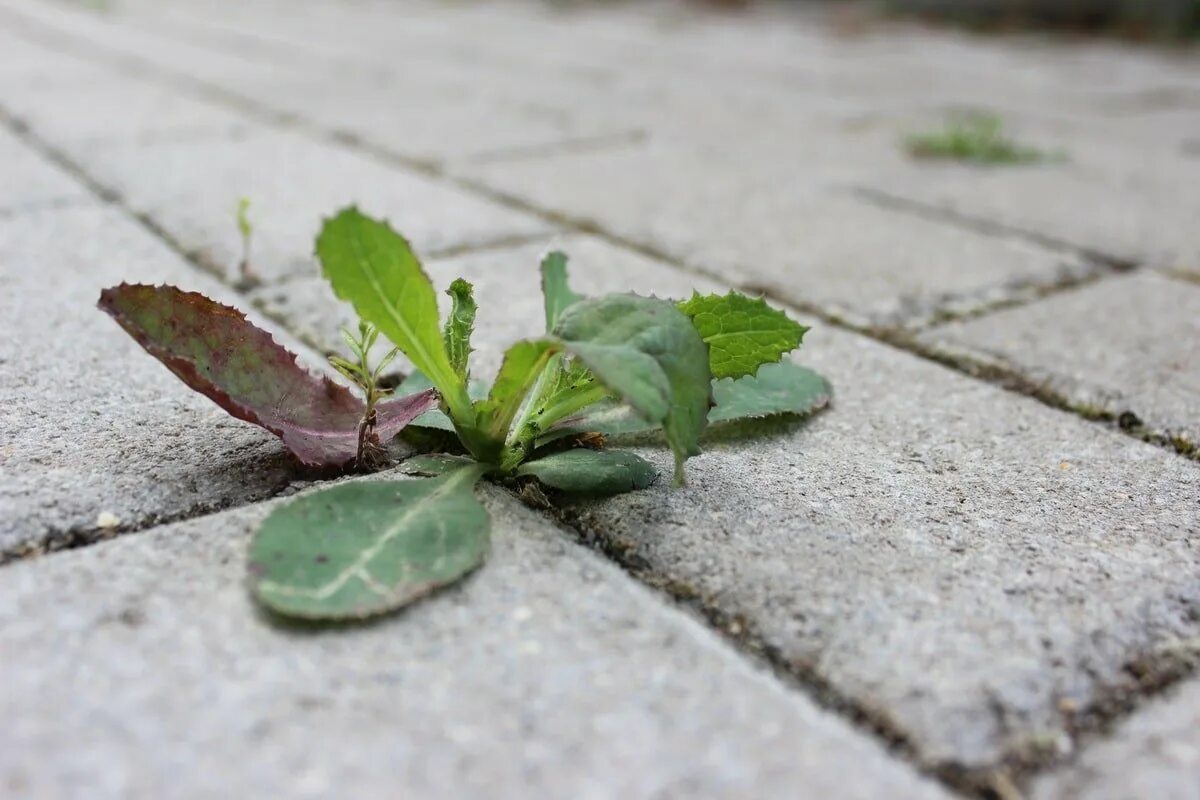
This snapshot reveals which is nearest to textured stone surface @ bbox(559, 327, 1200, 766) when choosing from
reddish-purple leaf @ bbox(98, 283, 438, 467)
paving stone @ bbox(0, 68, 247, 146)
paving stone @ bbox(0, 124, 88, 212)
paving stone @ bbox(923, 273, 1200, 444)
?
paving stone @ bbox(923, 273, 1200, 444)

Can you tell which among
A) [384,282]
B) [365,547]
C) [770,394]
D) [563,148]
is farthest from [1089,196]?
[365,547]

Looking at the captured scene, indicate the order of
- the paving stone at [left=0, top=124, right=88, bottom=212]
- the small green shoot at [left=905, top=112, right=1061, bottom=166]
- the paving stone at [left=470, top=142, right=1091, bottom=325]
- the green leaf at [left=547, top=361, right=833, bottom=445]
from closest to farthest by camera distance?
1. the green leaf at [left=547, top=361, right=833, bottom=445]
2. the paving stone at [left=470, top=142, right=1091, bottom=325]
3. the paving stone at [left=0, top=124, right=88, bottom=212]
4. the small green shoot at [left=905, top=112, right=1061, bottom=166]

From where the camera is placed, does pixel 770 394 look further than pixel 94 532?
Yes

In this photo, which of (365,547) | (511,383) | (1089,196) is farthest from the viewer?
(1089,196)

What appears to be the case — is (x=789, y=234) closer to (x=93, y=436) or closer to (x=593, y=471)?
(x=593, y=471)

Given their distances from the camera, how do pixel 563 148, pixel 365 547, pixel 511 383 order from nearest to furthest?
pixel 365 547 < pixel 511 383 < pixel 563 148

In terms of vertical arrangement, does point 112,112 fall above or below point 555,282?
below

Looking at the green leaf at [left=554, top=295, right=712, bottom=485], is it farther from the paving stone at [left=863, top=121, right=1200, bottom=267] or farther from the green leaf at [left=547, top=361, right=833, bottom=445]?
the paving stone at [left=863, top=121, right=1200, bottom=267]
